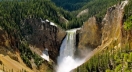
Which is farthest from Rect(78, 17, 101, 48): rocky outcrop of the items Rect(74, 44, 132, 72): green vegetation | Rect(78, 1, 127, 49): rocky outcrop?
Rect(74, 44, 132, 72): green vegetation

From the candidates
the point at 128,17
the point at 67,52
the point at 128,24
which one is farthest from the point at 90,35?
the point at 128,24

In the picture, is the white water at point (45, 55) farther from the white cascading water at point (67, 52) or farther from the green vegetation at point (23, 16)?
the green vegetation at point (23, 16)

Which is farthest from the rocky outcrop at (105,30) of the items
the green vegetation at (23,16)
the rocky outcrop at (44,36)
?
the green vegetation at (23,16)

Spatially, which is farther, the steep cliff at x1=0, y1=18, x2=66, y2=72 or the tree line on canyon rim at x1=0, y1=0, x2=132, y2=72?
the steep cliff at x1=0, y1=18, x2=66, y2=72

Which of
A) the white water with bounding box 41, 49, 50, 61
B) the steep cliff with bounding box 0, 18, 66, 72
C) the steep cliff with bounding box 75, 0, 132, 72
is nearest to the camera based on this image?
the steep cliff with bounding box 75, 0, 132, 72

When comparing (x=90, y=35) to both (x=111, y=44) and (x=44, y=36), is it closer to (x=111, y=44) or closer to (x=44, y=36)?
(x=44, y=36)

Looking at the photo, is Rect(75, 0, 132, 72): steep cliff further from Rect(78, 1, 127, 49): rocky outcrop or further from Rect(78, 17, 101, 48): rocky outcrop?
Rect(78, 17, 101, 48): rocky outcrop

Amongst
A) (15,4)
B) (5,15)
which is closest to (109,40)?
(5,15)

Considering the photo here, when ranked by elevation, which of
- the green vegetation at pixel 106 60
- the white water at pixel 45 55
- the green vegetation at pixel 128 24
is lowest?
the green vegetation at pixel 106 60
